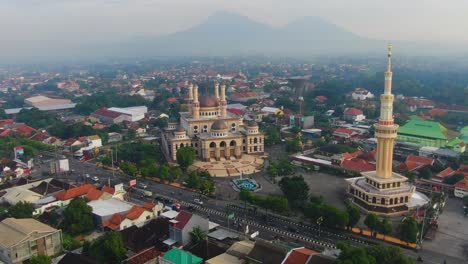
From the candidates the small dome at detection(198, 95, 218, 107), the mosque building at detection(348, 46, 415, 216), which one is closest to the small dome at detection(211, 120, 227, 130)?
the small dome at detection(198, 95, 218, 107)

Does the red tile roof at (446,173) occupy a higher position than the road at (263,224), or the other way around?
the red tile roof at (446,173)

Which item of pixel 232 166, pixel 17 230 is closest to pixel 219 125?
pixel 232 166

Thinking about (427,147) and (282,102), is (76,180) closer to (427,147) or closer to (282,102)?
(427,147)

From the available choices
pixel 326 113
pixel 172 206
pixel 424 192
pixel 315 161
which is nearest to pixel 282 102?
pixel 326 113

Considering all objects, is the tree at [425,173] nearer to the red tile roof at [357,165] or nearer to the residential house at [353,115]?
the red tile roof at [357,165]

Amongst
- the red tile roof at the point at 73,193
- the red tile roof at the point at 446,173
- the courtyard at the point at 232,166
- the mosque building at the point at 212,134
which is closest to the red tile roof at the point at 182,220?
the red tile roof at the point at 73,193

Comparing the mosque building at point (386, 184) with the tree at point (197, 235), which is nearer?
the tree at point (197, 235)

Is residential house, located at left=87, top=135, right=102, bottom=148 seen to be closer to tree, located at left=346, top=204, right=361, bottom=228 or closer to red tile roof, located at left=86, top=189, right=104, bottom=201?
red tile roof, located at left=86, top=189, right=104, bottom=201
